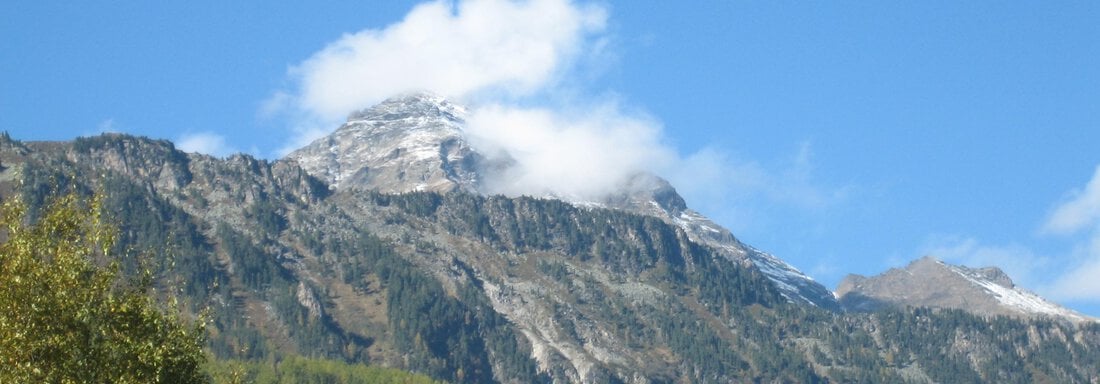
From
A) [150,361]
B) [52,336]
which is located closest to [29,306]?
[52,336]

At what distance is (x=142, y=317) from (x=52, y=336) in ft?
16.0

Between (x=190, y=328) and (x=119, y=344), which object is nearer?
(x=119, y=344)

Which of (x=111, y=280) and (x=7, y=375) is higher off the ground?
(x=111, y=280)

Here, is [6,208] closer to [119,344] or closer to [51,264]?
[51,264]

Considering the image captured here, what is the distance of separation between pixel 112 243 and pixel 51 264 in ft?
9.50

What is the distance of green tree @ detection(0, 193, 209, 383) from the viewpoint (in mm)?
63219

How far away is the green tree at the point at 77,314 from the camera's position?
2489 inches

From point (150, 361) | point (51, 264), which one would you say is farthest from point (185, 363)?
point (51, 264)

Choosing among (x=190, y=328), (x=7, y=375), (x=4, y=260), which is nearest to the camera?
(x=7, y=375)

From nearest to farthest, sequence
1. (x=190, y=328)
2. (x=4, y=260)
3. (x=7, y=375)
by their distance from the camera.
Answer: (x=7, y=375), (x=4, y=260), (x=190, y=328)

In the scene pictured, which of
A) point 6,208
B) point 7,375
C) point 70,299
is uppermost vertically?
point 6,208

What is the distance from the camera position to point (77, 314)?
64250 mm

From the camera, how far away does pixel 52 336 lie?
63.6 metres

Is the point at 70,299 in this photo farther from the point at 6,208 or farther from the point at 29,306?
the point at 6,208
